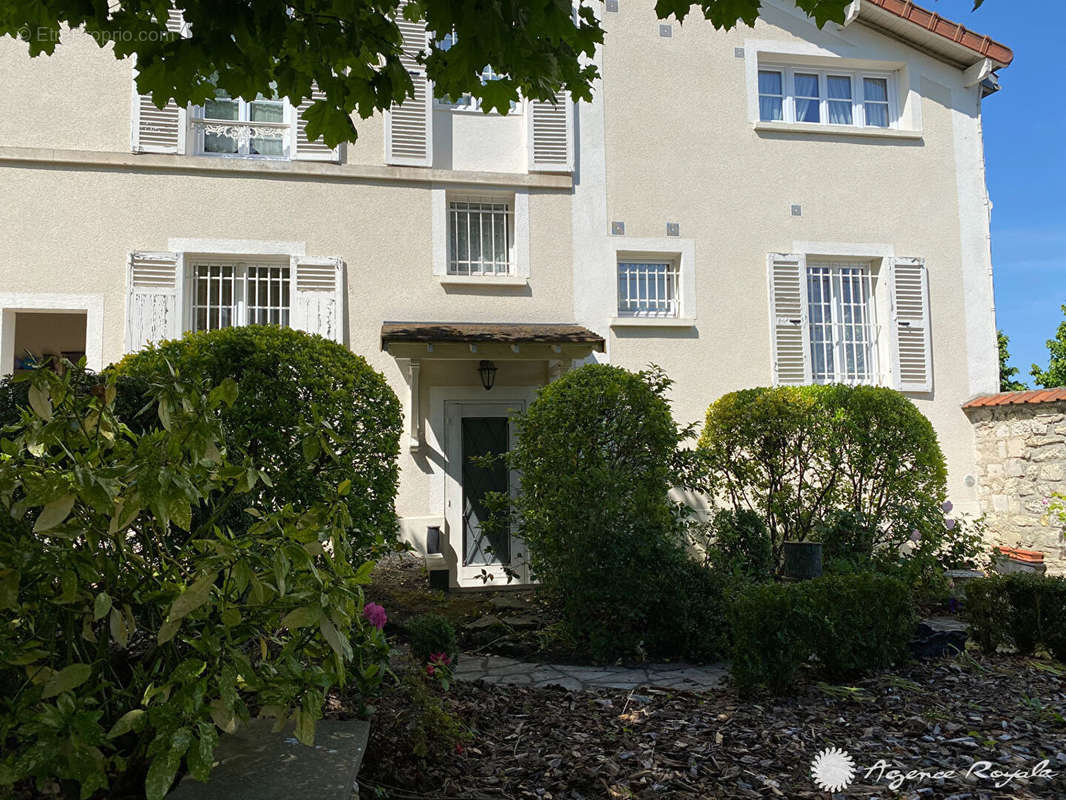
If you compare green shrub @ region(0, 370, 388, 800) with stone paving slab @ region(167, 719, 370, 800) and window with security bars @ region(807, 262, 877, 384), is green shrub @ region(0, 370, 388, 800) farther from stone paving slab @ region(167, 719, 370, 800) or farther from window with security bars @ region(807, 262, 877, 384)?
window with security bars @ region(807, 262, 877, 384)

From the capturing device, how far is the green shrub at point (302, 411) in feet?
18.2

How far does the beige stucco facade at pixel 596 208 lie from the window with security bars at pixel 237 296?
12.6 inches

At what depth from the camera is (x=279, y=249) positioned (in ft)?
27.7

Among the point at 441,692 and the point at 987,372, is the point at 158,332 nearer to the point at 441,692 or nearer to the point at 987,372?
the point at 441,692

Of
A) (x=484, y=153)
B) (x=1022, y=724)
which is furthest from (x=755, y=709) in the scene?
(x=484, y=153)

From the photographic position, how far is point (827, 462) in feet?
27.8

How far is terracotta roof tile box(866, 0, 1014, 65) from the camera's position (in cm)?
959

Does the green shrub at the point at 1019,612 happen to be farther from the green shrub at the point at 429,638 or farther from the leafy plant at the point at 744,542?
the green shrub at the point at 429,638

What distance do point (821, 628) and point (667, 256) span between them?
5861 mm

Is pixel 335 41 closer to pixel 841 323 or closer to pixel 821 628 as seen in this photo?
pixel 821 628

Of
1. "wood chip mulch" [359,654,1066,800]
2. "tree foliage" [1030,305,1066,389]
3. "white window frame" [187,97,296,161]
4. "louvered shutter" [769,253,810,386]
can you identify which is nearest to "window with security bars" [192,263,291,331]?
"white window frame" [187,97,296,161]

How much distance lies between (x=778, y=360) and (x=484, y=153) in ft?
14.4

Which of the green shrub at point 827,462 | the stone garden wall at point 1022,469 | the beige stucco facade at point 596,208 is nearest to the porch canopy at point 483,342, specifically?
the beige stucco facade at point 596,208

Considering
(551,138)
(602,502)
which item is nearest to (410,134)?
(551,138)
